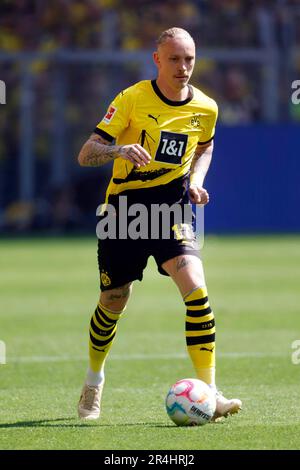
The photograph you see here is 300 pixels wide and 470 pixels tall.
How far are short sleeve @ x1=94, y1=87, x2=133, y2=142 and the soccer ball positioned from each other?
1.59 metres

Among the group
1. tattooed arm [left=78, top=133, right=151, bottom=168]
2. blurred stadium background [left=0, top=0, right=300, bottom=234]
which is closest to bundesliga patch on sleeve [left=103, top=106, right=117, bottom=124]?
tattooed arm [left=78, top=133, right=151, bottom=168]

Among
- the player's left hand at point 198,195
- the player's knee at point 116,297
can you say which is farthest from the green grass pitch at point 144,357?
the player's left hand at point 198,195

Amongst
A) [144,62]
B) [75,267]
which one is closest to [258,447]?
[75,267]

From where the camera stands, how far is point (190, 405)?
6434 millimetres

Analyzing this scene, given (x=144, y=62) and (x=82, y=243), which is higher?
(x=144, y=62)

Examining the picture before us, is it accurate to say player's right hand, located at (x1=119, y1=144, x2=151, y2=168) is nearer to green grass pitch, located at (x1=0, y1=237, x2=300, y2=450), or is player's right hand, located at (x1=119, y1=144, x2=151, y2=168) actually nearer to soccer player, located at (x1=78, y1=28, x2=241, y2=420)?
soccer player, located at (x1=78, y1=28, x2=241, y2=420)

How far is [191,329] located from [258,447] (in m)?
1.20

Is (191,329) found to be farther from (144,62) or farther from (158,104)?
(144,62)

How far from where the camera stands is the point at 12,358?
9.70 m

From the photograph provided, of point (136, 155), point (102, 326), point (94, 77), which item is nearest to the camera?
point (136, 155)

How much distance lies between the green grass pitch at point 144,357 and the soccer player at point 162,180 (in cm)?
39

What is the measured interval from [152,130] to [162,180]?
1.05ft

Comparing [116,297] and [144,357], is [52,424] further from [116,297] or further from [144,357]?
[144,357]

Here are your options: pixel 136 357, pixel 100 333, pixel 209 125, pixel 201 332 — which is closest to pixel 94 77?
pixel 136 357
